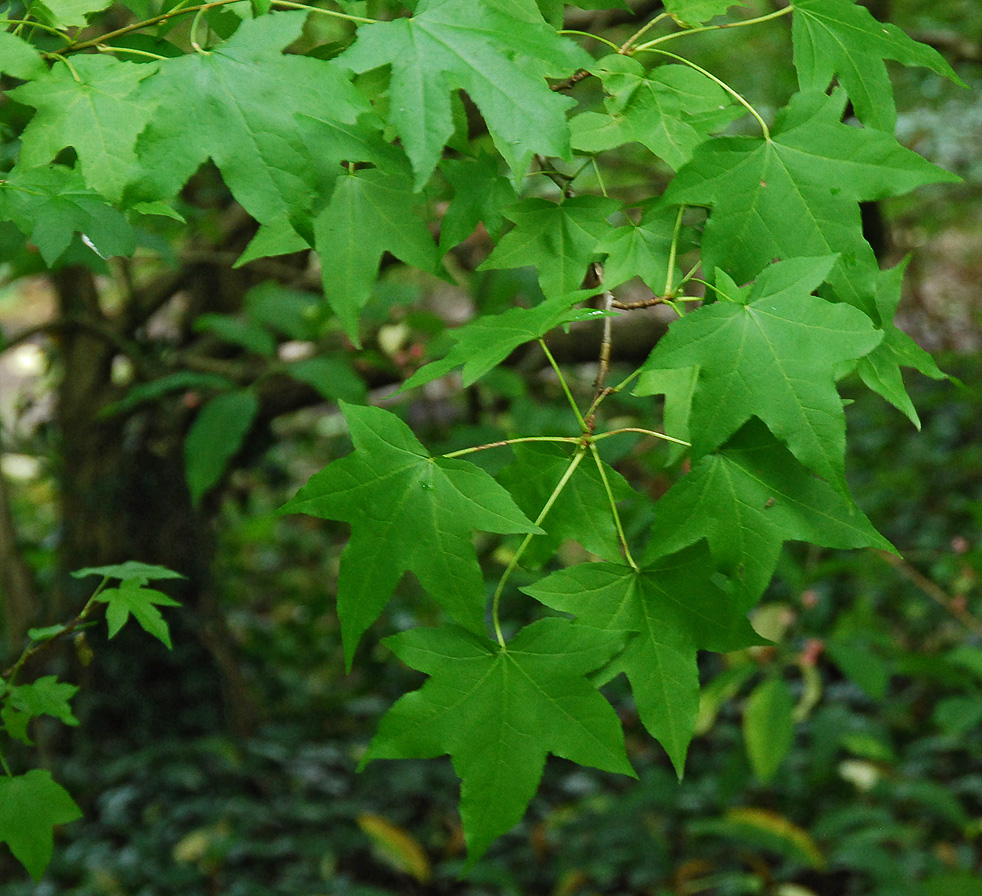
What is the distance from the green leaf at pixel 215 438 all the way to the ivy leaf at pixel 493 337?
1.37 metres

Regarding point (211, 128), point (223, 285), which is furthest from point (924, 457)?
point (211, 128)

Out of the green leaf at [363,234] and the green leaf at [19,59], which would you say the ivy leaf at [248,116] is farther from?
the green leaf at [363,234]

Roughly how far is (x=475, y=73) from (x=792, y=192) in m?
0.30

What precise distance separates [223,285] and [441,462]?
222 centimetres

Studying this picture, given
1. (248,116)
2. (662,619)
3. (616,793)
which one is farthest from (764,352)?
(616,793)

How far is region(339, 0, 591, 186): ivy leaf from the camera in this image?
0.75 meters

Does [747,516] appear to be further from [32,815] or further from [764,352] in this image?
[32,815]

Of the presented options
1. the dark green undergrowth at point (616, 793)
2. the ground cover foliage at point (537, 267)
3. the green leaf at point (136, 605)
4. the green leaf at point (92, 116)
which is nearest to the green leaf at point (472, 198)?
the ground cover foliage at point (537, 267)

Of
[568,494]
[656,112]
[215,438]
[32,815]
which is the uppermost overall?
[656,112]

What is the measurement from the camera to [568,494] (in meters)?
0.91

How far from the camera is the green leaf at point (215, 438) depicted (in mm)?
2100

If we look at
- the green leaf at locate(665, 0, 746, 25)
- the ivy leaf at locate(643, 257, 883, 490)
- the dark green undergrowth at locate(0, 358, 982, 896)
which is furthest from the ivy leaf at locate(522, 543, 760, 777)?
the dark green undergrowth at locate(0, 358, 982, 896)

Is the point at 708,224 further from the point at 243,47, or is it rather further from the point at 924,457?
the point at 924,457

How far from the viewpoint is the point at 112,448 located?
276cm
